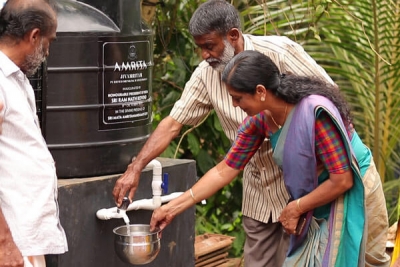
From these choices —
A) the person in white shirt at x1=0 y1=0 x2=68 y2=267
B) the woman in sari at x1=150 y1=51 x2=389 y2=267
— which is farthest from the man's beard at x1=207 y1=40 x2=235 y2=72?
the person in white shirt at x1=0 y1=0 x2=68 y2=267

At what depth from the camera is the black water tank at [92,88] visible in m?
4.64

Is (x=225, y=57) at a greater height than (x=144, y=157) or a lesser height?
greater

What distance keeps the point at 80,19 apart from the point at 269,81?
1163mm

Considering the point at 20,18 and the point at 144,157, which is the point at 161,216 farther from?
the point at 20,18

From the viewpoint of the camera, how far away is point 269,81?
409cm

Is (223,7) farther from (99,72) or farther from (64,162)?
(64,162)

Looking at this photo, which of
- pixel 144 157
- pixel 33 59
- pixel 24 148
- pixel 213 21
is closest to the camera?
pixel 24 148

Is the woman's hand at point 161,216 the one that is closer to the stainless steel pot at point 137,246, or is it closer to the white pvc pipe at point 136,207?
the stainless steel pot at point 137,246

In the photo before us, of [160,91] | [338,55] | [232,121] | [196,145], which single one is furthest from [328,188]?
[338,55]

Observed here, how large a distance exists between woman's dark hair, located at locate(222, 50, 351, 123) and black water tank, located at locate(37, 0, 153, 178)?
0.85 m

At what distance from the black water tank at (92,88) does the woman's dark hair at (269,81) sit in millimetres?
851

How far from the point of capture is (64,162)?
15.4 ft

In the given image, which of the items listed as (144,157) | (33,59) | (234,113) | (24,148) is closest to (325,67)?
(234,113)

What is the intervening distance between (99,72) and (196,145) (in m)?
1.73
